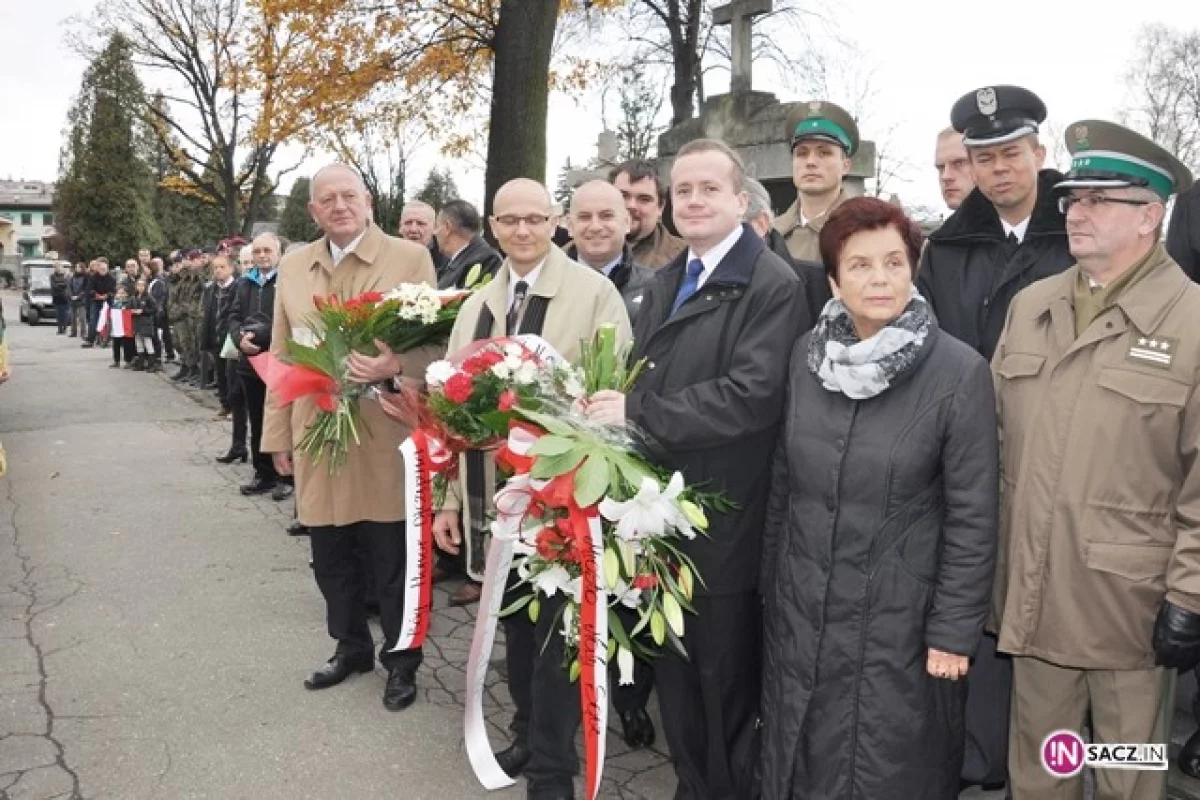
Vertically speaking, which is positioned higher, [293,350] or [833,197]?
[833,197]

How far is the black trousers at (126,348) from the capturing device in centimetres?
1777

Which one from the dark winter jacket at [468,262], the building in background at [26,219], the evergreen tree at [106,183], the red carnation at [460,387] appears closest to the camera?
the red carnation at [460,387]

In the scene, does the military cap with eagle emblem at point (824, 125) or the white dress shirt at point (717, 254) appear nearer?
the white dress shirt at point (717, 254)

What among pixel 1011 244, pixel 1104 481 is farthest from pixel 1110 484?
pixel 1011 244

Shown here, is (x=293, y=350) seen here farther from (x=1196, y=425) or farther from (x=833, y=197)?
(x=1196, y=425)

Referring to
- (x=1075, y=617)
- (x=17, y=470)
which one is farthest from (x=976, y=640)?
(x=17, y=470)

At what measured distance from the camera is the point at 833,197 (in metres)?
4.10

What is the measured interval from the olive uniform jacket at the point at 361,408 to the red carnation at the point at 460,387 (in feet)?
3.25

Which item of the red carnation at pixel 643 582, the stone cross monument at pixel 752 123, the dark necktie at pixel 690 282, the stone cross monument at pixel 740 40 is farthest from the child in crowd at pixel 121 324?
the red carnation at pixel 643 582

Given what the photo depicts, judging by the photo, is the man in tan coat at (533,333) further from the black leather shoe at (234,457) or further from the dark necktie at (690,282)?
the black leather shoe at (234,457)

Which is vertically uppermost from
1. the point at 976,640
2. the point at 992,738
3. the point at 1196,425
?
the point at 1196,425

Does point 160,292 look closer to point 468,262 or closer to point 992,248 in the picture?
point 468,262

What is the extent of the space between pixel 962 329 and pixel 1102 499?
935mm

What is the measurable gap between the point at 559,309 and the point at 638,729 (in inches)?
65.6
